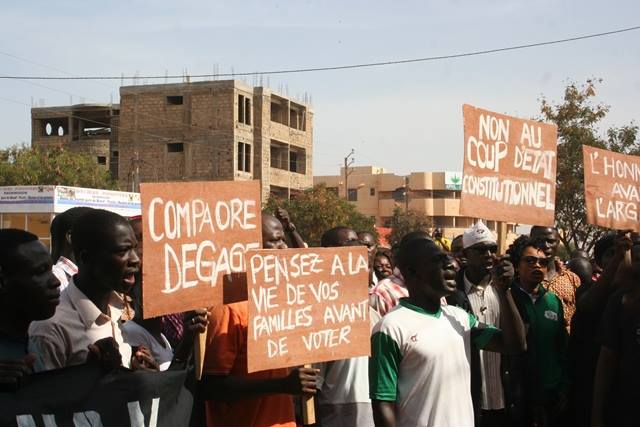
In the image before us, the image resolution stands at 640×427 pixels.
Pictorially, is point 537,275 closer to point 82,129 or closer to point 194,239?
point 194,239

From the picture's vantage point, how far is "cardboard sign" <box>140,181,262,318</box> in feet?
14.2

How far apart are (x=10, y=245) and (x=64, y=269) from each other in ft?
5.73

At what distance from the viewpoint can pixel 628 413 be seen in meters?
5.27

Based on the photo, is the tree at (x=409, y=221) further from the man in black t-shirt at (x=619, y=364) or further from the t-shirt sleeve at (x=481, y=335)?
the t-shirt sleeve at (x=481, y=335)

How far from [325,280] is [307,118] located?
63566 millimetres

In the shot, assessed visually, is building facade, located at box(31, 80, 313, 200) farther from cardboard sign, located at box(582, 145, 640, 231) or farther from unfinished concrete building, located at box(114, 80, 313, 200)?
cardboard sign, located at box(582, 145, 640, 231)

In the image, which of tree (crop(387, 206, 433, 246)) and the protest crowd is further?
tree (crop(387, 206, 433, 246))

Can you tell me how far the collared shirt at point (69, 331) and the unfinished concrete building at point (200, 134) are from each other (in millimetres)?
53343

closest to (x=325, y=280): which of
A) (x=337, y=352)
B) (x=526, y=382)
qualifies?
(x=337, y=352)

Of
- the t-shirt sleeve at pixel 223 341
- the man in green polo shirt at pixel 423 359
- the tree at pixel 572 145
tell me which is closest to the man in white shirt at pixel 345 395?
the man in green polo shirt at pixel 423 359

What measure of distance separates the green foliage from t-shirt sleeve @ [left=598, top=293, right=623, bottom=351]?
46.6 meters

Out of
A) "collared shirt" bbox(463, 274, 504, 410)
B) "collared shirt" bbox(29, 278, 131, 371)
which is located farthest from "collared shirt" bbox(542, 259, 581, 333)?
"collared shirt" bbox(29, 278, 131, 371)

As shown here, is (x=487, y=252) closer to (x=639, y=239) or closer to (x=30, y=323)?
(x=639, y=239)

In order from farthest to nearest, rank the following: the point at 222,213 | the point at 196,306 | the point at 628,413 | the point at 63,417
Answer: the point at 628,413
the point at 222,213
the point at 196,306
the point at 63,417
